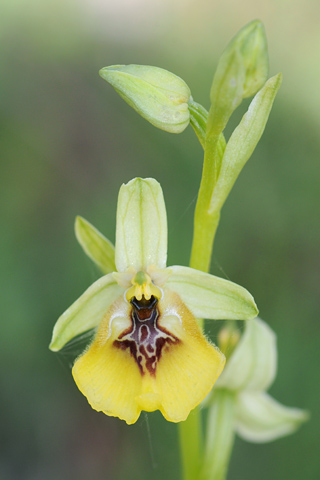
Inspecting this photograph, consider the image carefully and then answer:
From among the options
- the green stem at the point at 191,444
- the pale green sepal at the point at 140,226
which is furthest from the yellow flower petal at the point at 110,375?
the green stem at the point at 191,444

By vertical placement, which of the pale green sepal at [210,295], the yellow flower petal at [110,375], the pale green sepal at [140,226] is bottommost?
the yellow flower petal at [110,375]

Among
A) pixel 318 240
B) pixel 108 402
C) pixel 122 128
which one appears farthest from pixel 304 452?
pixel 122 128

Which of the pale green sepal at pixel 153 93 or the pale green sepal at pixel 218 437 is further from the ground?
the pale green sepal at pixel 153 93

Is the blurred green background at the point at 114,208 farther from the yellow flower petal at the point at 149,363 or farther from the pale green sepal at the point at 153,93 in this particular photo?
the pale green sepal at the point at 153,93

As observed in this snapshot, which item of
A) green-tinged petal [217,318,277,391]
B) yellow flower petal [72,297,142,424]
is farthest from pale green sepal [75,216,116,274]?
green-tinged petal [217,318,277,391]

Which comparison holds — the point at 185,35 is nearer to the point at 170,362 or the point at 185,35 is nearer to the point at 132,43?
the point at 132,43

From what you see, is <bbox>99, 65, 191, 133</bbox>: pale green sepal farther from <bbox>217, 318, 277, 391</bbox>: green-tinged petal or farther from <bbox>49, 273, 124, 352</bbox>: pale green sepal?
<bbox>217, 318, 277, 391</bbox>: green-tinged petal
